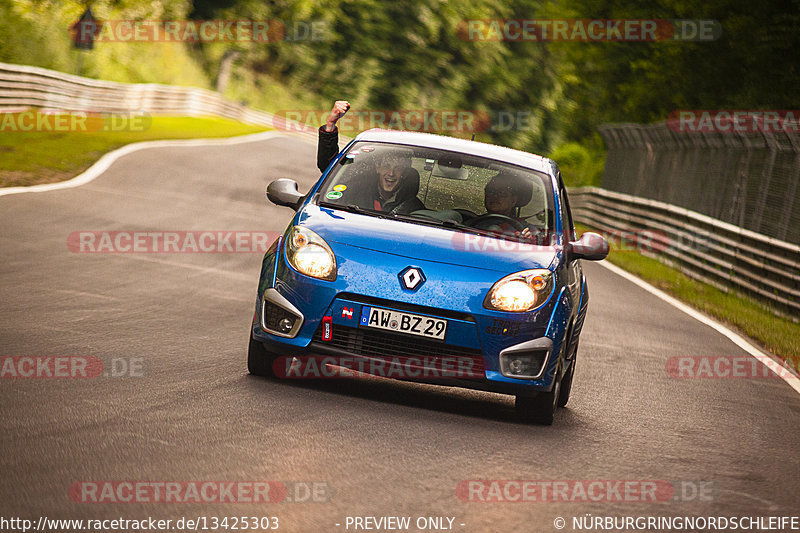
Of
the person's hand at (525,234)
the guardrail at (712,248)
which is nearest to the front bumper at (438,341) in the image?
the person's hand at (525,234)

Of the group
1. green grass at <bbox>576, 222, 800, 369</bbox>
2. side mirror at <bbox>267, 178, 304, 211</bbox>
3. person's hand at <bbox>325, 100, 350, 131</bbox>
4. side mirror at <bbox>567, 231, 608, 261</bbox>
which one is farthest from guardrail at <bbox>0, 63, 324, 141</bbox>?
side mirror at <bbox>567, 231, 608, 261</bbox>

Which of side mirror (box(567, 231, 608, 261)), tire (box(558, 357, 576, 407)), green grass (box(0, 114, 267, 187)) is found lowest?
green grass (box(0, 114, 267, 187))

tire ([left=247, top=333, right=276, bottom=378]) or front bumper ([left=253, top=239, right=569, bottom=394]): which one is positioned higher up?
front bumper ([left=253, top=239, right=569, bottom=394])

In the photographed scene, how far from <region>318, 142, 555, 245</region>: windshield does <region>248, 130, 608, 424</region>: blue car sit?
0.9 inches

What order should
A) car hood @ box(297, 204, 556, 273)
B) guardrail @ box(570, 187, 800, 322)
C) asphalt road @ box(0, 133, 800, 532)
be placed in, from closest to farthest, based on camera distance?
asphalt road @ box(0, 133, 800, 532) → car hood @ box(297, 204, 556, 273) → guardrail @ box(570, 187, 800, 322)

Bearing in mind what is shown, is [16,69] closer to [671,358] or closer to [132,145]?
[132,145]

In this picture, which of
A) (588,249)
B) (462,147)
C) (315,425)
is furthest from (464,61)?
(315,425)

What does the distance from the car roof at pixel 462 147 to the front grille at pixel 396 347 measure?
1910 millimetres

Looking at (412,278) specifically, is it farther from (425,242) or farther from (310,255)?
(310,255)

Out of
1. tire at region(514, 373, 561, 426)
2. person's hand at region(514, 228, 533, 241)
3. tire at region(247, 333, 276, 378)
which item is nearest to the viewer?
tire at region(514, 373, 561, 426)

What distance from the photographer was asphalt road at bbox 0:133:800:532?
16.8 feet

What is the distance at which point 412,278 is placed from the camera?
688 centimetres

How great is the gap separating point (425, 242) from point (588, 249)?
3.91 feet

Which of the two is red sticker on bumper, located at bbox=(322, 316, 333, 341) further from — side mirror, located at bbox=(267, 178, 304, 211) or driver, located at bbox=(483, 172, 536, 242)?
driver, located at bbox=(483, 172, 536, 242)
